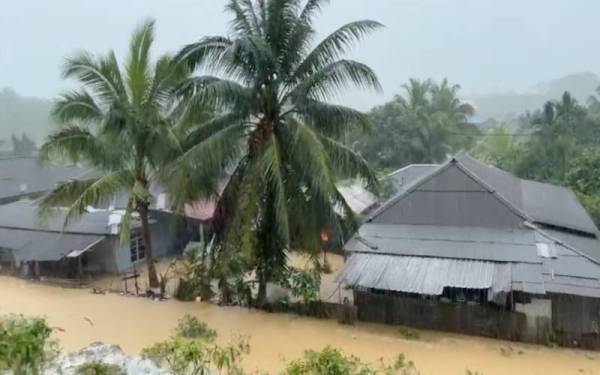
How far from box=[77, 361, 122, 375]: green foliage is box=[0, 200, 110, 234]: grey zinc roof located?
8785mm

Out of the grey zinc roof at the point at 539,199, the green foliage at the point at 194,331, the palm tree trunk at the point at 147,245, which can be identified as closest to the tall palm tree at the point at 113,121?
the palm tree trunk at the point at 147,245

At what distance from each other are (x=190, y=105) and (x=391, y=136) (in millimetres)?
19352

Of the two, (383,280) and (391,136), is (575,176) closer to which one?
(391,136)

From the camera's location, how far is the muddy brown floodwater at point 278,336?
939 centimetres

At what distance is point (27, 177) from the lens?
26.6m

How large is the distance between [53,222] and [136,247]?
8.96ft

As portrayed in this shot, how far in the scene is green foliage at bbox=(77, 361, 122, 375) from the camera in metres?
7.10

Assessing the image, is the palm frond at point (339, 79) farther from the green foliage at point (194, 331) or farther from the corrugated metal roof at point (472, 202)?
the green foliage at point (194, 331)

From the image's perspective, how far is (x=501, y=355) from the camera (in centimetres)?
962

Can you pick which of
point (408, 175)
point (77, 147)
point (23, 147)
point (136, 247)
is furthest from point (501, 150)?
point (23, 147)

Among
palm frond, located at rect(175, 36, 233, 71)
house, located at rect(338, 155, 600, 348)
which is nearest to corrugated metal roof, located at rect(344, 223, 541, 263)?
house, located at rect(338, 155, 600, 348)

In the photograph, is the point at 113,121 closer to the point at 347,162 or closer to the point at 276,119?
the point at 276,119

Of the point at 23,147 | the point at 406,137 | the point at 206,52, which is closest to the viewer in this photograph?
the point at 206,52

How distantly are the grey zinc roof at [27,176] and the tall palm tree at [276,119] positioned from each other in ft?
53.1
